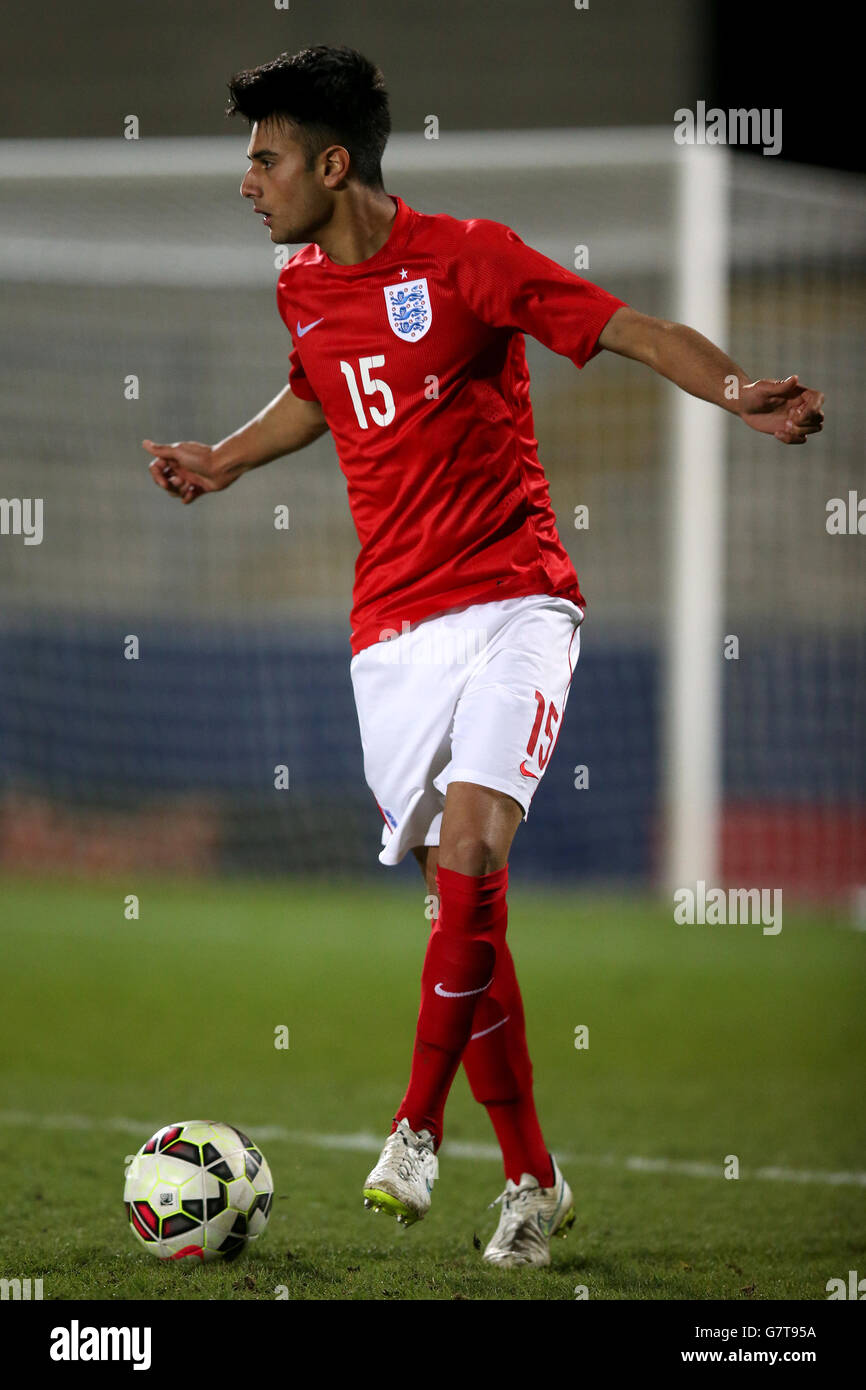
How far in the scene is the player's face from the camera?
343cm

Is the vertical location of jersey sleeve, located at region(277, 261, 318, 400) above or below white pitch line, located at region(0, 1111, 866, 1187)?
above

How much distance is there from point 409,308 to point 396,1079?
340 cm

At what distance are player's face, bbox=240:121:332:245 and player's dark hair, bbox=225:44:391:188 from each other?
24 millimetres

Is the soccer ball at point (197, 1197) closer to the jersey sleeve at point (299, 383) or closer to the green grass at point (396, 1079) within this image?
the green grass at point (396, 1079)

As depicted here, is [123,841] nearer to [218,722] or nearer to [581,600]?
[218,722]

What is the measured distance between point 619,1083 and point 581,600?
2877mm

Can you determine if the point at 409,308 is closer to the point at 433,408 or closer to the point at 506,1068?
the point at 433,408

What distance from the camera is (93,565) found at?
52.0 ft

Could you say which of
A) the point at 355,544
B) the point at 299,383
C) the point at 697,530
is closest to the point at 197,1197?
the point at 299,383

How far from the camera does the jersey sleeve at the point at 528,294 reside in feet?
10.7

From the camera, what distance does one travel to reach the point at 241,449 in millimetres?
4121

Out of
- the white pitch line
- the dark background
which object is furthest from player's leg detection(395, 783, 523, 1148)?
the dark background

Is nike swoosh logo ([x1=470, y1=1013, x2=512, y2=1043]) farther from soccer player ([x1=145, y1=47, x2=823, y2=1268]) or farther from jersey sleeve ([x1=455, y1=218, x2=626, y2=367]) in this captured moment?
jersey sleeve ([x1=455, y1=218, x2=626, y2=367])

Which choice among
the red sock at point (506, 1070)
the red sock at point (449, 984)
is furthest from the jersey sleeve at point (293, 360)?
the red sock at point (506, 1070)
